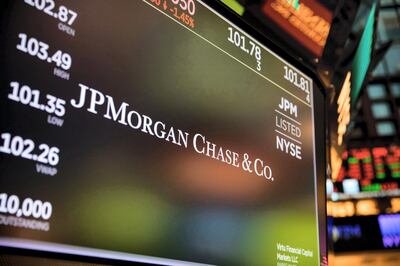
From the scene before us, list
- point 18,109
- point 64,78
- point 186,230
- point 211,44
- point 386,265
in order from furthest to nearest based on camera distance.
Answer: point 386,265, point 211,44, point 186,230, point 64,78, point 18,109

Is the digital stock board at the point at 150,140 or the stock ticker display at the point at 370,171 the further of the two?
the stock ticker display at the point at 370,171

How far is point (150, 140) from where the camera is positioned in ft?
6.24

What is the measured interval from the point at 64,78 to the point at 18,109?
0.69 feet

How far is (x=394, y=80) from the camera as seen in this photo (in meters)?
19.6

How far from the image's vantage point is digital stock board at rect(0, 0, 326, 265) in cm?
150

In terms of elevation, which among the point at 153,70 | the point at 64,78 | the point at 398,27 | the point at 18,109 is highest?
the point at 398,27

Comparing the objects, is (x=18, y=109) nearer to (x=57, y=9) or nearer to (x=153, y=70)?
(x=57, y=9)

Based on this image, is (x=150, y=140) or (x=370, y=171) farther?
(x=370, y=171)

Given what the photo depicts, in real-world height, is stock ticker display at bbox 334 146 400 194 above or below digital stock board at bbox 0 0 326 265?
above

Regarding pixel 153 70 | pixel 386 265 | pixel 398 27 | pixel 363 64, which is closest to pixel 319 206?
pixel 153 70

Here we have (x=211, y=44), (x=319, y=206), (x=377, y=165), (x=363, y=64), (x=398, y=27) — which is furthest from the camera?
(x=398, y=27)

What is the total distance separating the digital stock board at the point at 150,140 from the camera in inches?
59.0

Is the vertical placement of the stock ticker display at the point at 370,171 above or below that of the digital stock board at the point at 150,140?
above

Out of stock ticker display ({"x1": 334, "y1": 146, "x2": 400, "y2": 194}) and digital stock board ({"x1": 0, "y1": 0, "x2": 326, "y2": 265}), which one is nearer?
digital stock board ({"x1": 0, "y1": 0, "x2": 326, "y2": 265})
